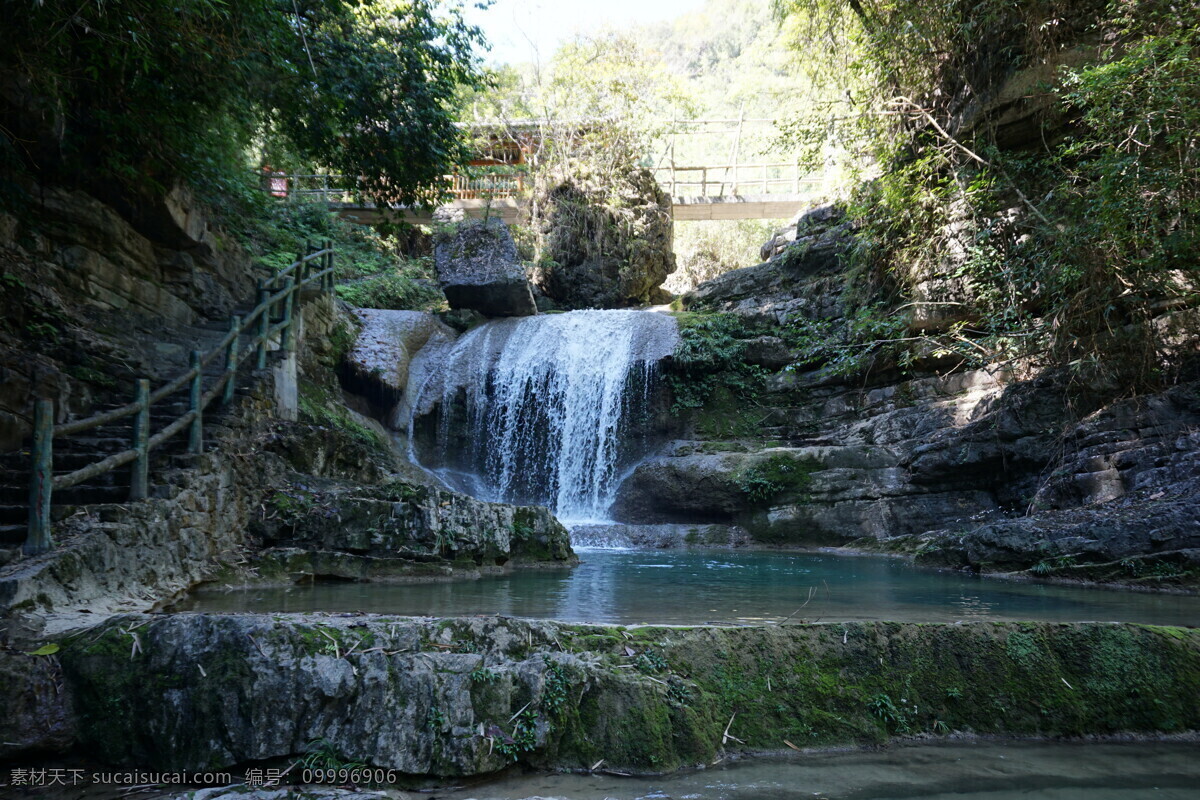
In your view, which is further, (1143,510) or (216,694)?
(1143,510)

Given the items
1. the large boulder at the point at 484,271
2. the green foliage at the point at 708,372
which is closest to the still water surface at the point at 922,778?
the green foliage at the point at 708,372

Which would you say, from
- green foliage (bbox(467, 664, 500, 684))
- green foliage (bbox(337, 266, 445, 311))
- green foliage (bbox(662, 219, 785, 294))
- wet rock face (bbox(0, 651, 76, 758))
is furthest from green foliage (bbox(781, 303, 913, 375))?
green foliage (bbox(662, 219, 785, 294))

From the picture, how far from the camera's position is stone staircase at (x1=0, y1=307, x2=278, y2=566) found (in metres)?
4.40

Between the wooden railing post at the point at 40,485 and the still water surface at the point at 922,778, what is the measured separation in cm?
287

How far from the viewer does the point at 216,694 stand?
249cm

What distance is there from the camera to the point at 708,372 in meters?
14.6

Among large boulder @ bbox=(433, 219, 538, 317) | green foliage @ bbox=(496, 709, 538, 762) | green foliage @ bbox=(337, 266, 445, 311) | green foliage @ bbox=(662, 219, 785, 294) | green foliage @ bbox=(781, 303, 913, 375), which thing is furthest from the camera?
green foliage @ bbox=(662, 219, 785, 294)

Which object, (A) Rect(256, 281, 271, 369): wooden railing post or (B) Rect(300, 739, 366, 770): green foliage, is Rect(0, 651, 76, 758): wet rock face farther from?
(A) Rect(256, 281, 271, 369): wooden railing post

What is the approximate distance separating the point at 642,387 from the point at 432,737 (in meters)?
12.2

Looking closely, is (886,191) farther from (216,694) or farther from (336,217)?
(336,217)

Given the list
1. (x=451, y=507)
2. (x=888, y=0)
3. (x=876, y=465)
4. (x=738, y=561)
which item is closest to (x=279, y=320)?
(x=451, y=507)

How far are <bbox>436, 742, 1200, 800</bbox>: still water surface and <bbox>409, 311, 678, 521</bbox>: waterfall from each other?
10.4 meters

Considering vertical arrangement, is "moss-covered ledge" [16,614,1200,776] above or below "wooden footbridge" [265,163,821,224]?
below

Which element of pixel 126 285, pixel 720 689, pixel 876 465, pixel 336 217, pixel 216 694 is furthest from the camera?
pixel 336 217
